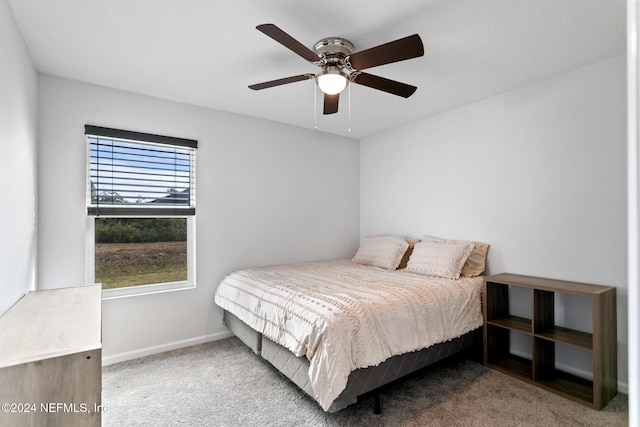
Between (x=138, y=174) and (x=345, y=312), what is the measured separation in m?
2.35

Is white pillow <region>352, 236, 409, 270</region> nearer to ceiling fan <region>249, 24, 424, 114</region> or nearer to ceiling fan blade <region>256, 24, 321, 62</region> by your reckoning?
ceiling fan <region>249, 24, 424, 114</region>

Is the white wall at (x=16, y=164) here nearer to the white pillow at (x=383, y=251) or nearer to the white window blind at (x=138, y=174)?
the white window blind at (x=138, y=174)

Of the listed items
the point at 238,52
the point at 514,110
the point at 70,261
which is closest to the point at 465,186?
the point at 514,110

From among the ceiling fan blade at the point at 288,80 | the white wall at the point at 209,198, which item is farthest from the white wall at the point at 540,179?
the ceiling fan blade at the point at 288,80

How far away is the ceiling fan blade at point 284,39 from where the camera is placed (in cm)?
157

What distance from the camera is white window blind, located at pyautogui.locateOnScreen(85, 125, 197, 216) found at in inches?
110

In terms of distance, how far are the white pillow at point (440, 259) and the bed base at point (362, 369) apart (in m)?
0.55

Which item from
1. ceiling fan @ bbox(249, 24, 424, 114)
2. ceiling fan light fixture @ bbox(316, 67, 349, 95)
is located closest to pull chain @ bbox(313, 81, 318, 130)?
ceiling fan @ bbox(249, 24, 424, 114)

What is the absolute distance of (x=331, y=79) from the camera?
6.68ft

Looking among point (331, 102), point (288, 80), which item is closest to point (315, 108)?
point (331, 102)

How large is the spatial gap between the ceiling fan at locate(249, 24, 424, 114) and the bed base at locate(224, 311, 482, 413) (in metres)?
1.80

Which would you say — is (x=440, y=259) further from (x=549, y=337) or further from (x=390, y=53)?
(x=390, y=53)

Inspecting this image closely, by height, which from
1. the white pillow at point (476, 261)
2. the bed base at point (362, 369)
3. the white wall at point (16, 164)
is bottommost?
the bed base at point (362, 369)

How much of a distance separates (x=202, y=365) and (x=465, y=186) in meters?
3.03
